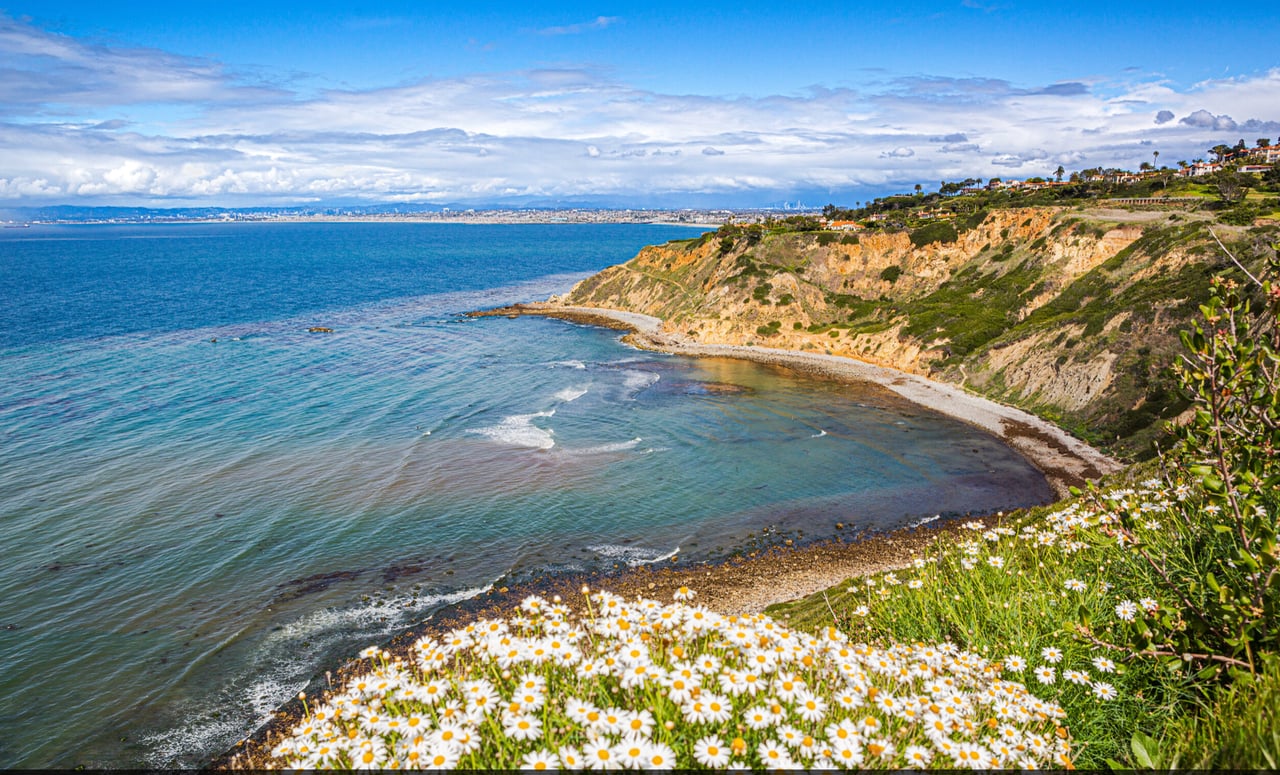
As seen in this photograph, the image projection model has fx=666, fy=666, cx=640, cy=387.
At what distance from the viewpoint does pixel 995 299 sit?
72.9 meters

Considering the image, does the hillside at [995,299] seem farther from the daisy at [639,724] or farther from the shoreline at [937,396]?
the daisy at [639,724]

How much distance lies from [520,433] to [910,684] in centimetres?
4437

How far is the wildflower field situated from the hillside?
41311 mm

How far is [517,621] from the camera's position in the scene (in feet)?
24.6

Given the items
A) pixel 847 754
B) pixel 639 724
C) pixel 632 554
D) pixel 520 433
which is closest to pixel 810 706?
pixel 847 754

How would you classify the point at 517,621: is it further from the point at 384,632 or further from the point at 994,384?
the point at 994,384

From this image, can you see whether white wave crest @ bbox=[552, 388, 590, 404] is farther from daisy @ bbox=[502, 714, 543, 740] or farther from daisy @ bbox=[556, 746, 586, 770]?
daisy @ bbox=[556, 746, 586, 770]

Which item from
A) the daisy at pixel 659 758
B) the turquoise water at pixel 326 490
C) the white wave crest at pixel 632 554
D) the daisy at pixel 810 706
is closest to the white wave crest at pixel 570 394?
the turquoise water at pixel 326 490

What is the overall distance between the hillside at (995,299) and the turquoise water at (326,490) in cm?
988

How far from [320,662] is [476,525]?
11.9 meters

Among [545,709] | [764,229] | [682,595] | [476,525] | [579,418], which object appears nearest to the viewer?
[545,709]

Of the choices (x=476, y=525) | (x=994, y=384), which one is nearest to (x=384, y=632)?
(x=476, y=525)

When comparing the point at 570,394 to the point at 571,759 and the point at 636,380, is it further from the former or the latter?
the point at 571,759

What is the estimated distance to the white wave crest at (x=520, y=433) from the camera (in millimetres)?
47481
